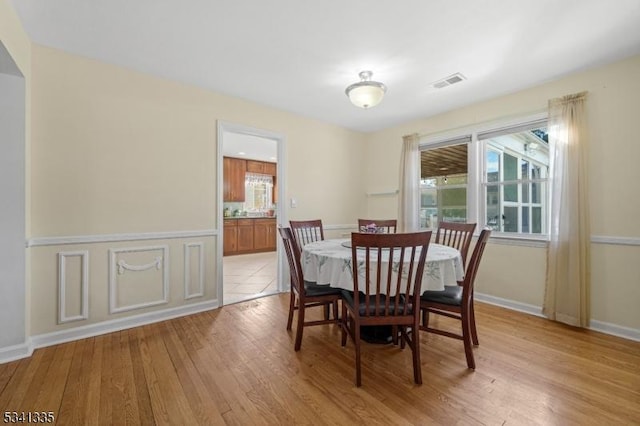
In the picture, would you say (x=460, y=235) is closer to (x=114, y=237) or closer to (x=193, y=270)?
(x=193, y=270)

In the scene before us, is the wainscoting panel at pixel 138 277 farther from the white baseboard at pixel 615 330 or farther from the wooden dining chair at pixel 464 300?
the white baseboard at pixel 615 330

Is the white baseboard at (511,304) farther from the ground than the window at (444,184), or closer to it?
closer to it

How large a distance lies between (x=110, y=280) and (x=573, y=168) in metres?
4.34

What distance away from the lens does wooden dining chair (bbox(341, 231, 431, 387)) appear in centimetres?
165

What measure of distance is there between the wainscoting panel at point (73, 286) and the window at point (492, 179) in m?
3.89

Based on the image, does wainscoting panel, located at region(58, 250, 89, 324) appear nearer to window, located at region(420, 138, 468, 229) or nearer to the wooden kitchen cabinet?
window, located at region(420, 138, 468, 229)

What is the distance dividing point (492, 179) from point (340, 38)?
2449 mm

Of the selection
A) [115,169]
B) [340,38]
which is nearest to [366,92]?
[340,38]

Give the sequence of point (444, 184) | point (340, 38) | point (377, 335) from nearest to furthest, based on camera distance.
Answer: point (340, 38) < point (377, 335) < point (444, 184)

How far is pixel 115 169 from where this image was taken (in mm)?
2494

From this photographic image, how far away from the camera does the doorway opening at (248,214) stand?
11.9 feet

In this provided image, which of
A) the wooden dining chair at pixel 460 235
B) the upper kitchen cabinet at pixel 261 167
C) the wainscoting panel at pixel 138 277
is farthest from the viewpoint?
the upper kitchen cabinet at pixel 261 167

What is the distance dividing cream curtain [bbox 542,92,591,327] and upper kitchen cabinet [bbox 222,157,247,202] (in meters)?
6.03

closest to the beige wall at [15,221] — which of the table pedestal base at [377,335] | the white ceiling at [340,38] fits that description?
the white ceiling at [340,38]
